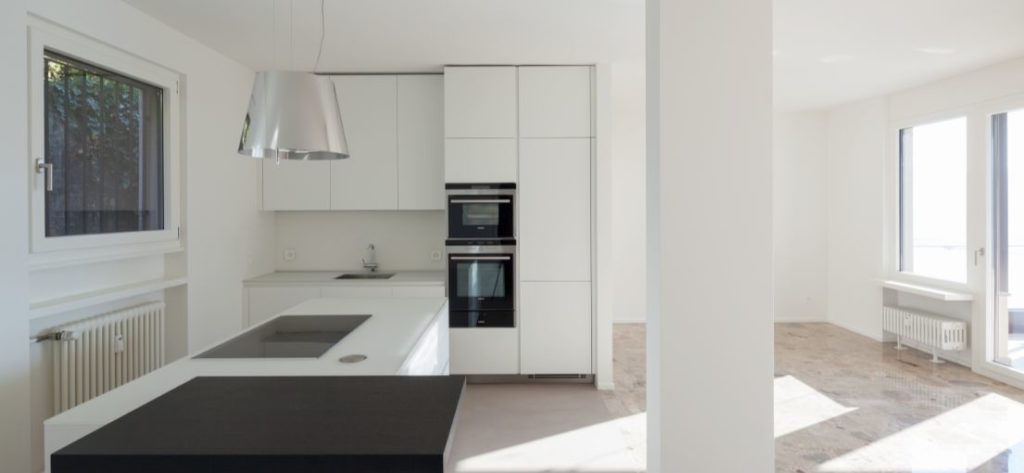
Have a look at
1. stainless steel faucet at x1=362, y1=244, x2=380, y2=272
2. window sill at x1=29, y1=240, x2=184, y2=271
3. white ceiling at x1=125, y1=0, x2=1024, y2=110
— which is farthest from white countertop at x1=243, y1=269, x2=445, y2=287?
white ceiling at x1=125, y1=0, x2=1024, y2=110

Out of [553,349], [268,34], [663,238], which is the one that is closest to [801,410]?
[553,349]

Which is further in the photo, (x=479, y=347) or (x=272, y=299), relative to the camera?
(x=479, y=347)

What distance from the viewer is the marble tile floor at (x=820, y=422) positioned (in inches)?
123

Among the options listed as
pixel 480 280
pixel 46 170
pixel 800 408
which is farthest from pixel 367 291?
pixel 800 408

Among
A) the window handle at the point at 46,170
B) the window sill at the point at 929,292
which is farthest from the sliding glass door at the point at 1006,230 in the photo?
the window handle at the point at 46,170

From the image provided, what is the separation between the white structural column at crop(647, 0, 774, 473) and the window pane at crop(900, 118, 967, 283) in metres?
4.21

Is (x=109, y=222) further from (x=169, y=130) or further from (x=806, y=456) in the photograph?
(x=806, y=456)

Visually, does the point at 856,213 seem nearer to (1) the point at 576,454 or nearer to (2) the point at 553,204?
(2) the point at 553,204

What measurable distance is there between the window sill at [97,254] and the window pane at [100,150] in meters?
0.10

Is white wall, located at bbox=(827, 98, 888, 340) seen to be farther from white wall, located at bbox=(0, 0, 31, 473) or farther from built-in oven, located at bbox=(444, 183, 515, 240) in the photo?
white wall, located at bbox=(0, 0, 31, 473)

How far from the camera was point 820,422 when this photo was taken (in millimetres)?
3705

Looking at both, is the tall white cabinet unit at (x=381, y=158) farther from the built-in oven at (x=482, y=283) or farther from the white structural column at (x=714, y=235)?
the white structural column at (x=714, y=235)

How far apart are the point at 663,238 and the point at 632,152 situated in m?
5.30

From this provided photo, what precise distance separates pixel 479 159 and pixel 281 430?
350 centimetres
